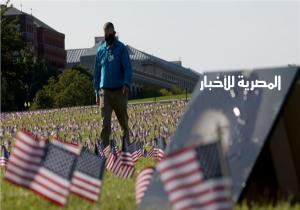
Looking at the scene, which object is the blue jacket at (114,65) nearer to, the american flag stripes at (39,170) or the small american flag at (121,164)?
the small american flag at (121,164)

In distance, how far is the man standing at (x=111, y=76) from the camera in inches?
439

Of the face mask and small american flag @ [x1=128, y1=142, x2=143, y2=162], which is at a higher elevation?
the face mask

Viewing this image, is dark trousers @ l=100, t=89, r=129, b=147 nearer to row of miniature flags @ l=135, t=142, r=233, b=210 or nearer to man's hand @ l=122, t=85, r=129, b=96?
man's hand @ l=122, t=85, r=129, b=96

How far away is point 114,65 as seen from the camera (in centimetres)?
1117

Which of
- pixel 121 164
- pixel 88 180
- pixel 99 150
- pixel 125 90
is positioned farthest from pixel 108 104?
pixel 88 180

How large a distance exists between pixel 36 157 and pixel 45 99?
65154 mm

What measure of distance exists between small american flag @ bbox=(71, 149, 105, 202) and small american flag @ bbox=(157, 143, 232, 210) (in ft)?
6.15

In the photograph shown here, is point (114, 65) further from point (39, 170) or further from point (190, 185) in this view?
point (190, 185)

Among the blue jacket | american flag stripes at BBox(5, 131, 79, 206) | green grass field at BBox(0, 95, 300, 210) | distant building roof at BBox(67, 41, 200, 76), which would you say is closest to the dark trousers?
the blue jacket

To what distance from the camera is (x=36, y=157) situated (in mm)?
5691

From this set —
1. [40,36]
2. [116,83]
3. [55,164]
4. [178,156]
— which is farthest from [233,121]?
[40,36]

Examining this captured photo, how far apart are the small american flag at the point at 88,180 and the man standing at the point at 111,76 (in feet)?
15.3

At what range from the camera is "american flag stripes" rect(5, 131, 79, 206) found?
5688 mm

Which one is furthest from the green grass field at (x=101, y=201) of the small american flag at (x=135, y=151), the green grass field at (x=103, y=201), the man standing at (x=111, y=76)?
the man standing at (x=111, y=76)
